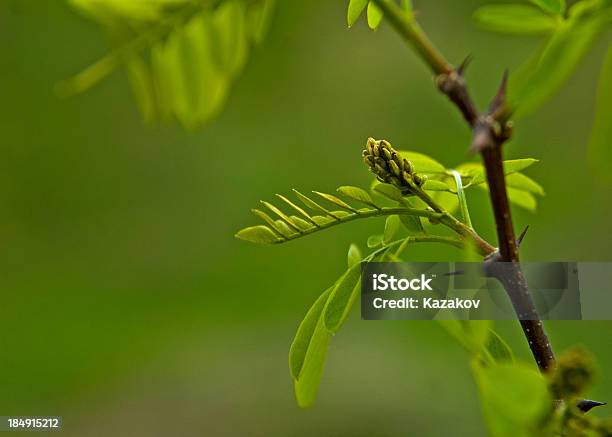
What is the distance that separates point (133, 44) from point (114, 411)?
3.78 feet

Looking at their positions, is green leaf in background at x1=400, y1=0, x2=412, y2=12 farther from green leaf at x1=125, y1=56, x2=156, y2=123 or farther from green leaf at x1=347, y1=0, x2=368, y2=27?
green leaf at x1=125, y1=56, x2=156, y2=123

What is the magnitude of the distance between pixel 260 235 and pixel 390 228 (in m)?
0.05

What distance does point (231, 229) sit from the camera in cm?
164

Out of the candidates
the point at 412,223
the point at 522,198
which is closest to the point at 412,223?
the point at 412,223

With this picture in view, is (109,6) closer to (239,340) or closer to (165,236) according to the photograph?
(239,340)

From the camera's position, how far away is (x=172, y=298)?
154 centimetres

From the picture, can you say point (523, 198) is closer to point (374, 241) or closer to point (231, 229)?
point (374, 241)

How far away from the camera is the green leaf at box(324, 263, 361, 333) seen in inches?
8.8

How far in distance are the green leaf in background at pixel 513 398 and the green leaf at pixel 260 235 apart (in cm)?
9

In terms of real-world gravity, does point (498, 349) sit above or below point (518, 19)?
below

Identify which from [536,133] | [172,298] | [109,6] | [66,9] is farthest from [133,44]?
[66,9]

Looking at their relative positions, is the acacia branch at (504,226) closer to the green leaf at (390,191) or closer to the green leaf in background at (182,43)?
the green leaf at (390,191)

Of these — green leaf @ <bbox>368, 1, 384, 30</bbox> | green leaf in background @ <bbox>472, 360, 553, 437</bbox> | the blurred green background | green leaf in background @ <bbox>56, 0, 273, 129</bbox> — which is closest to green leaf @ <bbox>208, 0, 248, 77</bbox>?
green leaf in background @ <bbox>56, 0, 273, 129</bbox>

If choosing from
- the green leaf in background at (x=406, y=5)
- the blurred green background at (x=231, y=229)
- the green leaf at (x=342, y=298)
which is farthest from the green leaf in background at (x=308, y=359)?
the blurred green background at (x=231, y=229)
